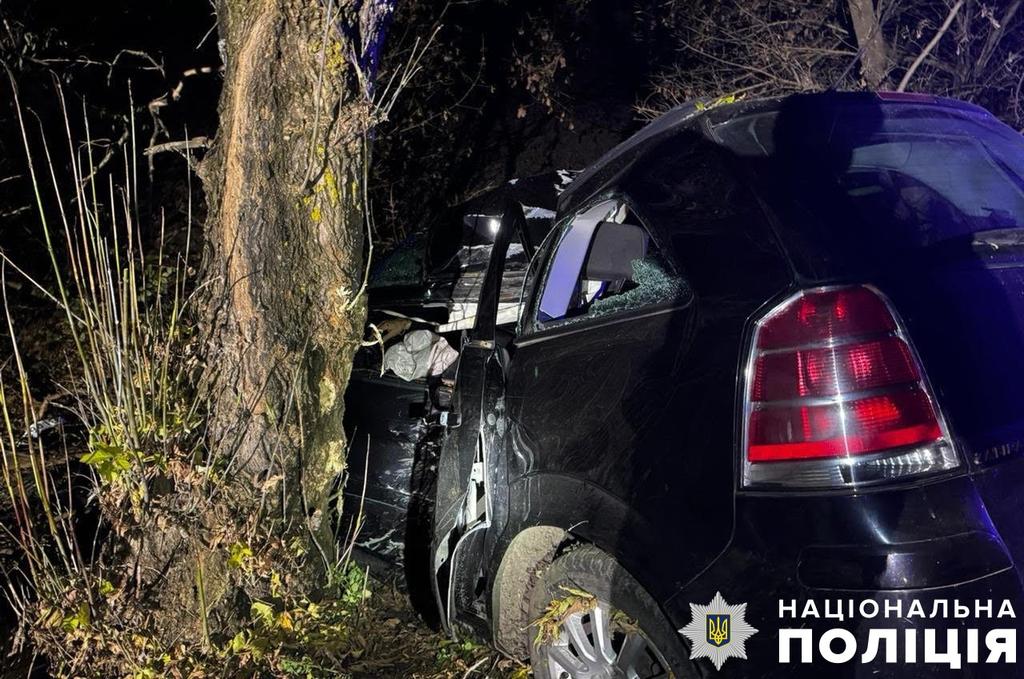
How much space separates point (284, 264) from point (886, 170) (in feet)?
7.65

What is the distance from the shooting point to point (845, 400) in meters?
2.16

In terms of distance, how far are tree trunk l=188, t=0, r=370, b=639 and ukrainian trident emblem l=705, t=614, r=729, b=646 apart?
196 cm

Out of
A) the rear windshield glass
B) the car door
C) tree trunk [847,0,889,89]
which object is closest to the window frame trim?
the car door

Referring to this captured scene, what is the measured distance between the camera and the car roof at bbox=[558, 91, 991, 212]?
283 cm

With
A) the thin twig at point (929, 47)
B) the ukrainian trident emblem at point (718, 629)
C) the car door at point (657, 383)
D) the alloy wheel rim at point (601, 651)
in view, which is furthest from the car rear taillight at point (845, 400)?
the thin twig at point (929, 47)

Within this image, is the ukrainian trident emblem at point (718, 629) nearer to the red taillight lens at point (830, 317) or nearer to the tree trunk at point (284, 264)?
the red taillight lens at point (830, 317)

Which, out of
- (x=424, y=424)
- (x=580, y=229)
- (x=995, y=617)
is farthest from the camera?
(x=424, y=424)

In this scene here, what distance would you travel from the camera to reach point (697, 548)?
2359 millimetres

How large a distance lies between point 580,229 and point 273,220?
1.29m

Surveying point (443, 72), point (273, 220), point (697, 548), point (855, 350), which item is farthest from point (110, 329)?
point (443, 72)

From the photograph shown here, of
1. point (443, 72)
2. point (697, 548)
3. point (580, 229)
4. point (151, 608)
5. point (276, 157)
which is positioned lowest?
point (151, 608)

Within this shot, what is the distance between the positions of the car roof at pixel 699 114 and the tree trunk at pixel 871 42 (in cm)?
493

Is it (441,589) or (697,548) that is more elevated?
(697,548)

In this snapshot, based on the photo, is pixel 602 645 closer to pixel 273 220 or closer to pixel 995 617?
pixel 995 617
